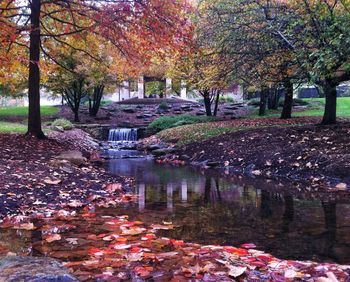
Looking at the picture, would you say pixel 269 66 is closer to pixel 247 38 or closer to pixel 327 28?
pixel 247 38

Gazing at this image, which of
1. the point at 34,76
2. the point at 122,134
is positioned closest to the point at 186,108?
the point at 122,134

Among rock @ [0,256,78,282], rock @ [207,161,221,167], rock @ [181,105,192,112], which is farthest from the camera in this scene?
rock @ [181,105,192,112]

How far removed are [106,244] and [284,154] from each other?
791 cm

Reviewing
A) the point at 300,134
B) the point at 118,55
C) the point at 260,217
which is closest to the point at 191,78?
the point at 118,55

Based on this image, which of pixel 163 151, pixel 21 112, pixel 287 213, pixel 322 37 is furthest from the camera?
pixel 21 112

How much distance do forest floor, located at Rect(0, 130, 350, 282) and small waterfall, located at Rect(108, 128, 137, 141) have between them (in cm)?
1487

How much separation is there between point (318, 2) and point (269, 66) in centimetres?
323

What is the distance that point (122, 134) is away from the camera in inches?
897

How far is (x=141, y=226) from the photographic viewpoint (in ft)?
17.5

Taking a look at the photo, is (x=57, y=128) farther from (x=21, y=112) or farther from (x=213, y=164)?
(x=21, y=112)

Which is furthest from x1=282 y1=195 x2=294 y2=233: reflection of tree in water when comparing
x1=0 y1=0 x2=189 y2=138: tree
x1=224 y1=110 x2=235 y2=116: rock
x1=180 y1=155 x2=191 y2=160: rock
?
x1=224 y1=110 x2=235 y2=116: rock

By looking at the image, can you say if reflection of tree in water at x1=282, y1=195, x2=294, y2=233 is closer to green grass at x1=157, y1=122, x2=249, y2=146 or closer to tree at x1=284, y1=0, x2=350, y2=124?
tree at x1=284, y1=0, x2=350, y2=124

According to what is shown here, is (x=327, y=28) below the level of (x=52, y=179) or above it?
above

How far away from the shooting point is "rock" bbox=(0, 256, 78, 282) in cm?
278
